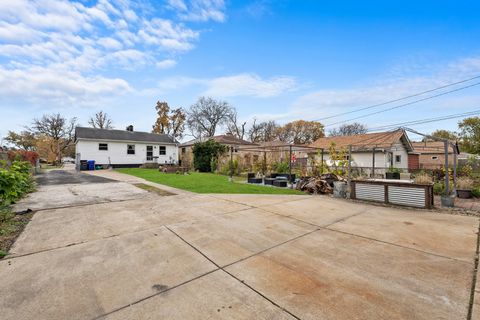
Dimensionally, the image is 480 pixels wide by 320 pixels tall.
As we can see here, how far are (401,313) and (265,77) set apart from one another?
15.8m

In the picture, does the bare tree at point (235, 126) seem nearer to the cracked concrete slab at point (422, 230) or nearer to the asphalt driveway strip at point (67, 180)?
the asphalt driveway strip at point (67, 180)

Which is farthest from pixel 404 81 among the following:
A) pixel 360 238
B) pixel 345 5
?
pixel 360 238

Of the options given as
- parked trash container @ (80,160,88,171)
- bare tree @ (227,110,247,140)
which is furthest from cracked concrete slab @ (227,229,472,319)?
bare tree @ (227,110,247,140)

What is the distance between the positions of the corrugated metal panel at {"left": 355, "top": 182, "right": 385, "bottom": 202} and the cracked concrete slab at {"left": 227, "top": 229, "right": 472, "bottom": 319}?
4.11m

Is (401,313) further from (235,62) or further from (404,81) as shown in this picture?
(404,81)

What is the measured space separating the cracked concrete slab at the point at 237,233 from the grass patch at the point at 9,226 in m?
2.44

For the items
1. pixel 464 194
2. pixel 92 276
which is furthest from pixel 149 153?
pixel 464 194

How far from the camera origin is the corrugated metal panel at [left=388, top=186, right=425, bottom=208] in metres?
6.02

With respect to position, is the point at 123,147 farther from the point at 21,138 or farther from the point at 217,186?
the point at 21,138

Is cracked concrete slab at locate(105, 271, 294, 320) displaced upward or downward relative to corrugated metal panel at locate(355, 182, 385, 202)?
downward

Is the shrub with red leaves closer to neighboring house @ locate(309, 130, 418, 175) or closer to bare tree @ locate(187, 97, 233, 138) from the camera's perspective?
neighboring house @ locate(309, 130, 418, 175)

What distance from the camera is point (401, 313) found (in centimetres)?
177

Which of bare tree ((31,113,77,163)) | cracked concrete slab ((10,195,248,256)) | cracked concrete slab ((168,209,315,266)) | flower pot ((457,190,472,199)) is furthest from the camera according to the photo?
bare tree ((31,113,77,163))

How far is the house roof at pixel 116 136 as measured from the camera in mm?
20719
